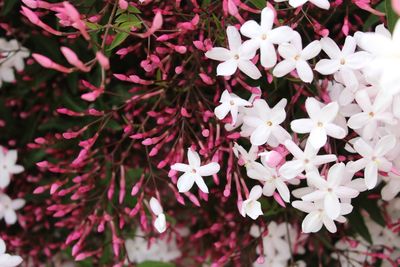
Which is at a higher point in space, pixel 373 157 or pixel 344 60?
pixel 344 60

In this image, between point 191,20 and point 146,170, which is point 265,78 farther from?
point 146,170

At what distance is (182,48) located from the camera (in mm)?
1019

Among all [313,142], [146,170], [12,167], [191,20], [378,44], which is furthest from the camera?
[12,167]

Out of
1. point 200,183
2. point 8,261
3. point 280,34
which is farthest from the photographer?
point 8,261

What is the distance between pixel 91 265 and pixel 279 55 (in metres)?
0.73

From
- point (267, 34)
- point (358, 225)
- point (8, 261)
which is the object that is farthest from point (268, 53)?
point (8, 261)

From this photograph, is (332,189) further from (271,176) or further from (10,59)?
(10,59)

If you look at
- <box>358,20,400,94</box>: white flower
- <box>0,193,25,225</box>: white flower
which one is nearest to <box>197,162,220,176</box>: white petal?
<box>358,20,400,94</box>: white flower

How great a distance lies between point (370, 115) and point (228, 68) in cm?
25

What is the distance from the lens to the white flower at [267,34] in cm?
92

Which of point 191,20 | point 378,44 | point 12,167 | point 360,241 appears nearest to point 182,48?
point 191,20

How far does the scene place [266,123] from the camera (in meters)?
0.99

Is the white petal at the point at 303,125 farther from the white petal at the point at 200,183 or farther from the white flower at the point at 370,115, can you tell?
the white petal at the point at 200,183

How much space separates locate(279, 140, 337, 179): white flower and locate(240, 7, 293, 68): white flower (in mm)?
154
